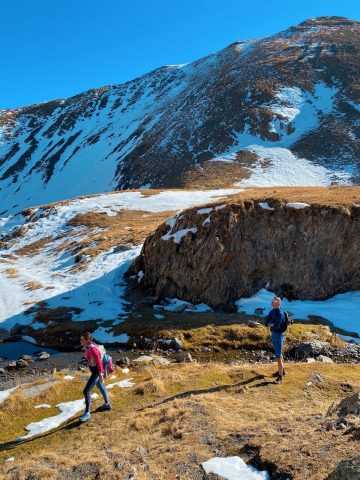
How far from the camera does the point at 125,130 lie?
154625mm

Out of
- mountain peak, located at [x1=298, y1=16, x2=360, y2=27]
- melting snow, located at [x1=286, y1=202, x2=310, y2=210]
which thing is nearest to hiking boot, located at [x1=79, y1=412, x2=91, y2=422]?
melting snow, located at [x1=286, y1=202, x2=310, y2=210]

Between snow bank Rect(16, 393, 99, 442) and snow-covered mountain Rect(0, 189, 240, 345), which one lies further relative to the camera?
snow-covered mountain Rect(0, 189, 240, 345)

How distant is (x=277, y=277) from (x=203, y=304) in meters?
5.86

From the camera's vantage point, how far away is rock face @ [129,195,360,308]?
2953 cm

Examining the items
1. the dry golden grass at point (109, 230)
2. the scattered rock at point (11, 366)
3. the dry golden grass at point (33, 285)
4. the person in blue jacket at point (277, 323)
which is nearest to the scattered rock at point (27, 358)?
the scattered rock at point (11, 366)

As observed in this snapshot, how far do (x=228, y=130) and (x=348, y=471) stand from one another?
11114cm

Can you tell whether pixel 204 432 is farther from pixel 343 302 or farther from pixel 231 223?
pixel 231 223

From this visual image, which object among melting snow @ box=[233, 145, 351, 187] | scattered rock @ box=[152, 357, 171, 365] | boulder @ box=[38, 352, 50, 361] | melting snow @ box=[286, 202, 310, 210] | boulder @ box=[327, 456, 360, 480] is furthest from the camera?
melting snow @ box=[233, 145, 351, 187]

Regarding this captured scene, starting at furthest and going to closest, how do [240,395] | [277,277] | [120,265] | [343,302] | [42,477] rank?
[120,265]
[277,277]
[343,302]
[240,395]
[42,477]

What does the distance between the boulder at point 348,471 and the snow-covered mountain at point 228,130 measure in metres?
80.3

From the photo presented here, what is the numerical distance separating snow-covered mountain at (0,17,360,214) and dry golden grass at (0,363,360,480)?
7266 centimetres

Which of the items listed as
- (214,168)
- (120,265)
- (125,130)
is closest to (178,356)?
(120,265)

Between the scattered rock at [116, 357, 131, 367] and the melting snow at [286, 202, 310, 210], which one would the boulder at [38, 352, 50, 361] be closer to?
the scattered rock at [116, 357, 131, 367]

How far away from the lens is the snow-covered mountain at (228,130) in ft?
323
